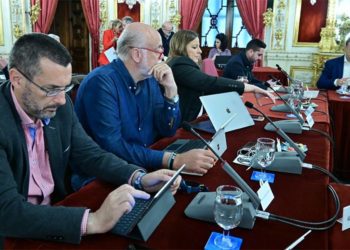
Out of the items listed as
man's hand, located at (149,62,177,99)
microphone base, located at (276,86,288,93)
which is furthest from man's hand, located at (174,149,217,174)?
microphone base, located at (276,86,288,93)

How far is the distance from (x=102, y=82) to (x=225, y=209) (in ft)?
3.50

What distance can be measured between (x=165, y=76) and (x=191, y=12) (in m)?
5.85

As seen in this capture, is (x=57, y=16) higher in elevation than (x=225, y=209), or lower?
higher

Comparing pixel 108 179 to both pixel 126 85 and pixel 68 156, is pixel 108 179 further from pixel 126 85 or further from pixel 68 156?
pixel 126 85

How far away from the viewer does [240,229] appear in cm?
109

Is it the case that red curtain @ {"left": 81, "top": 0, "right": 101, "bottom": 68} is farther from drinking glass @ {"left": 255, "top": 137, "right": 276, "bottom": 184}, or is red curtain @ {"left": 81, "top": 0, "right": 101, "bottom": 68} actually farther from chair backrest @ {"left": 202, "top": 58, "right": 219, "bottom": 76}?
drinking glass @ {"left": 255, "top": 137, "right": 276, "bottom": 184}

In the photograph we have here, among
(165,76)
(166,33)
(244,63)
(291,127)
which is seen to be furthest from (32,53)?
(166,33)

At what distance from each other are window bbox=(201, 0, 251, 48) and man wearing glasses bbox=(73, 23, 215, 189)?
223 inches

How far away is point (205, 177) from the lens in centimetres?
149

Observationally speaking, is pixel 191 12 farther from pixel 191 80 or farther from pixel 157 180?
pixel 157 180

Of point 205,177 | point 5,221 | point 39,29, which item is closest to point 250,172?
point 205,177

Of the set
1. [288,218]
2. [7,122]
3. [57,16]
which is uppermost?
[57,16]

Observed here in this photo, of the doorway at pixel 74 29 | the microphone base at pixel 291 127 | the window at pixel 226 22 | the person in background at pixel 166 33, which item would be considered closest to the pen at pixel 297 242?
the microphone base at pixel 291 127

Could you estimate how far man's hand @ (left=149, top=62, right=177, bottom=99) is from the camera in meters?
2.07
